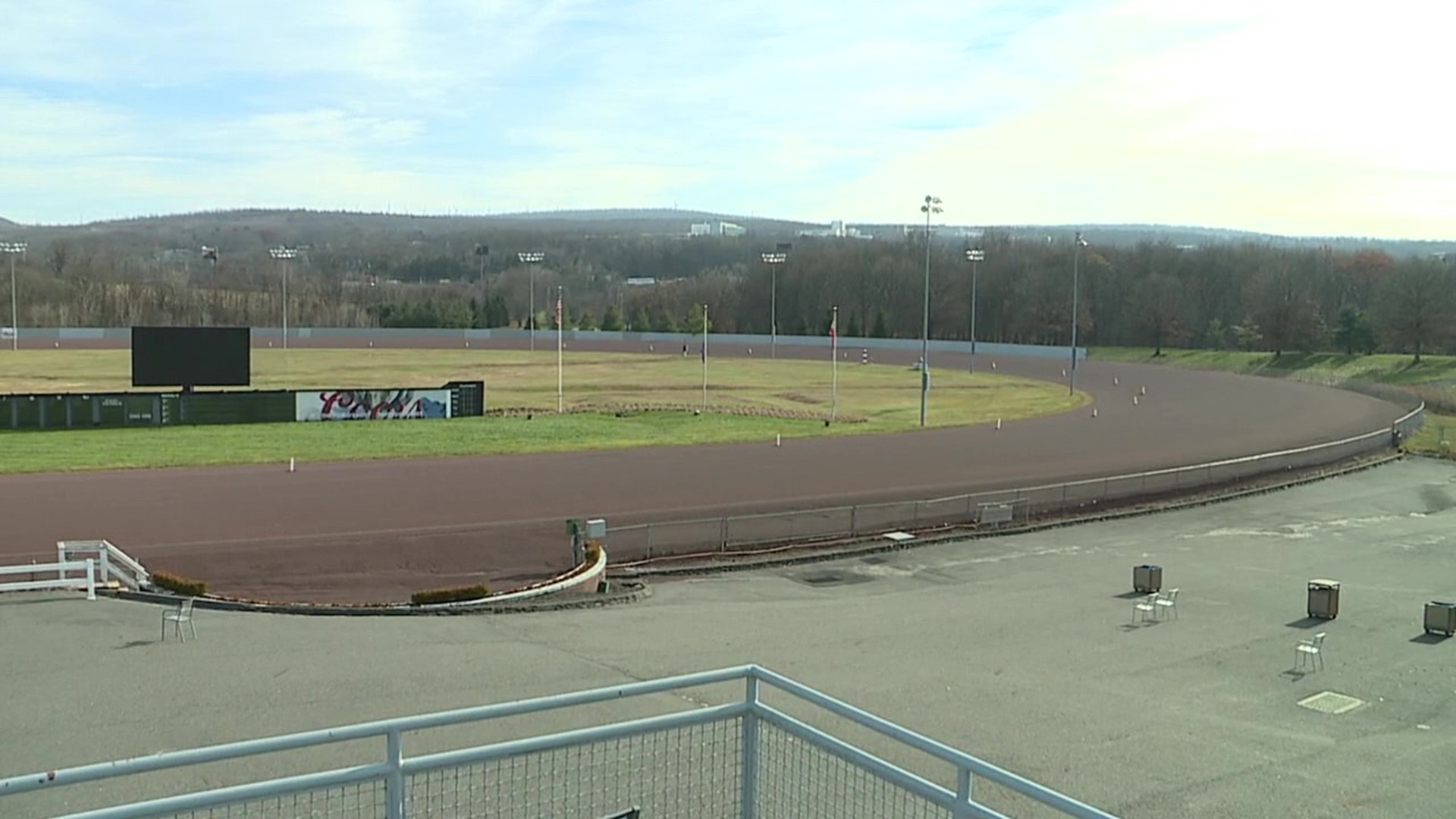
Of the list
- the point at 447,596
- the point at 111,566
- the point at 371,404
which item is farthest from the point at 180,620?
the point at 371,404

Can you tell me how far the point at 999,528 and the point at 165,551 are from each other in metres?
21.0

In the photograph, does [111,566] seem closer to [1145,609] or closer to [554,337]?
[1145,609]

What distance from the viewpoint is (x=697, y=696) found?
569 inches

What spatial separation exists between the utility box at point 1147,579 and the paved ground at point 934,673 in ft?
1.87

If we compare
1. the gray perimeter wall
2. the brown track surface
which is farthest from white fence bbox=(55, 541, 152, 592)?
the gray perimeter wall

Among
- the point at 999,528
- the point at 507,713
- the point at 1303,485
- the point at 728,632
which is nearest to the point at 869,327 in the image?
the point at 1303,485

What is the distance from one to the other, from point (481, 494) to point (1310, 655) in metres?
23.6

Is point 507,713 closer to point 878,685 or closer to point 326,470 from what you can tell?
point 878,685

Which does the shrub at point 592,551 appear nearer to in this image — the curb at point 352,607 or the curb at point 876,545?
the curb at point 876,545

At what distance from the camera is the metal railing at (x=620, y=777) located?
5.72m

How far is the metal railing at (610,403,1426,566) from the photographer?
30.5m

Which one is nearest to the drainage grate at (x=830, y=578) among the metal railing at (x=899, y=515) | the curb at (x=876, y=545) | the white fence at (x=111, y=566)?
the curb at (x=876, y=545)

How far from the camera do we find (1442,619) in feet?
72.8

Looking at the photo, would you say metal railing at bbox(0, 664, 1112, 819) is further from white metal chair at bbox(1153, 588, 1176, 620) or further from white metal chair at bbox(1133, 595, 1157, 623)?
white metal chair at bbox(1153, 588, 1176, 620)
